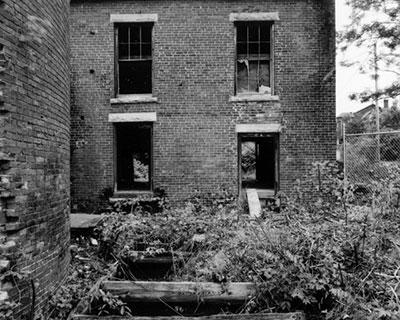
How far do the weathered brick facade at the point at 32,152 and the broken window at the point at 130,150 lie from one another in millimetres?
5838

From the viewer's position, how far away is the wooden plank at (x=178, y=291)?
15.2 ft

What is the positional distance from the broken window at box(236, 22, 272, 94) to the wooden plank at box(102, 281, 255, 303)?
751cm

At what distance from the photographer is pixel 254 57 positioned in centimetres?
1098

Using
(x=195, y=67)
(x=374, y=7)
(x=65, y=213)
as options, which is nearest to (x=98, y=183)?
(x=195, y=67)

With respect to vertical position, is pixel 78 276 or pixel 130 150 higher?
pixel 130 150

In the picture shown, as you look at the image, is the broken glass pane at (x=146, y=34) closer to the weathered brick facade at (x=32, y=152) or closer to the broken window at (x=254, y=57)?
the broken window at (x=254, y=57)

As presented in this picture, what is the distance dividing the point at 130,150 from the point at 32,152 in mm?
8470

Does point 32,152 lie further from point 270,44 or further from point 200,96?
point 270,44

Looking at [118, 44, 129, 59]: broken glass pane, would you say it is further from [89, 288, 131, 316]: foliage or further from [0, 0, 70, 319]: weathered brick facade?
[89, 288, 131, 316]: foliage

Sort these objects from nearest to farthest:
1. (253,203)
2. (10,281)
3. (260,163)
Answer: (10,281) < (253,203) < (260,163)

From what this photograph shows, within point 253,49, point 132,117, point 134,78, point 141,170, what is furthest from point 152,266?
point 141,170

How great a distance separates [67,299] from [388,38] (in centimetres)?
1254

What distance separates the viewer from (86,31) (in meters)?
10.9

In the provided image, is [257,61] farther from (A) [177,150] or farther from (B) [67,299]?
(B) [67,299]
